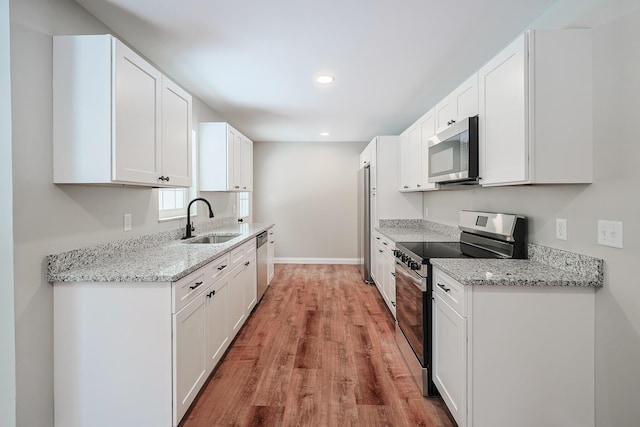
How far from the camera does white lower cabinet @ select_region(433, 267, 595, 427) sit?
62.2 inches

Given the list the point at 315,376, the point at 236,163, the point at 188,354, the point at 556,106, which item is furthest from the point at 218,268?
the point at 556,106

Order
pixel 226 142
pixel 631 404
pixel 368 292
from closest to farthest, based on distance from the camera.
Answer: pixel 631 404, pixel 226 142, pixel 368 292

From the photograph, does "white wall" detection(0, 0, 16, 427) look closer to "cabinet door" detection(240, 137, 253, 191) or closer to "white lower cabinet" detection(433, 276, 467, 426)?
"white lower cabinet" detection(433, 276, 467, 426)

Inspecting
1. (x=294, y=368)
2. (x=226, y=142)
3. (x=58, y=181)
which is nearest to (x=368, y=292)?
(x=294, y=368)

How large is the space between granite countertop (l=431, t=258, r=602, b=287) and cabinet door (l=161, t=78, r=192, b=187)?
1.96 m

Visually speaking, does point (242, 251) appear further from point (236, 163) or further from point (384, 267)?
point (384, 267)

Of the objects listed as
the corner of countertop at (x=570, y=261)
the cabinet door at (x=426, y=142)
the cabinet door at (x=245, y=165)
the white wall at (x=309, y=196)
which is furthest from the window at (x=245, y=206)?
the corner of countertop at (x=570, y=261)

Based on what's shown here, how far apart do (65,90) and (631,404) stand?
3.14 metres

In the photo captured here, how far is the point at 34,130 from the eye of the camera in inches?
64.7

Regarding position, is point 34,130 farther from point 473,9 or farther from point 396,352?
point 396,352

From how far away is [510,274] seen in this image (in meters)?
1.68

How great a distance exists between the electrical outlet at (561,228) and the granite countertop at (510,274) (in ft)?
0.59

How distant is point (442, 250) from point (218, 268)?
1689mm

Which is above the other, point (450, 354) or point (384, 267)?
point (384, 267)
